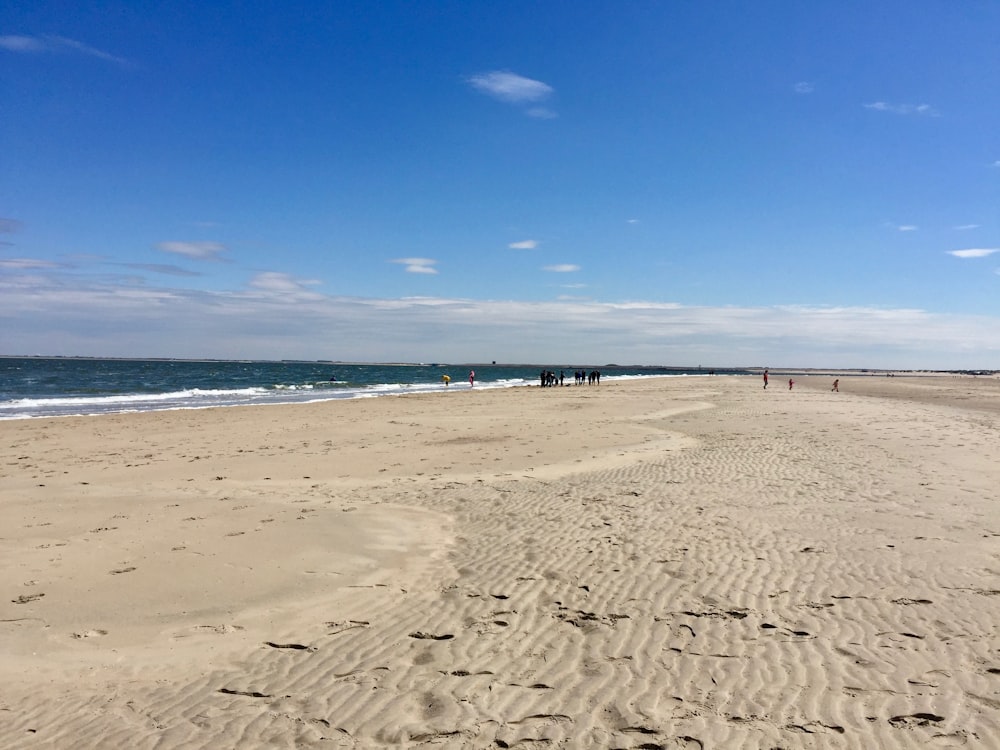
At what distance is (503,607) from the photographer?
5.99 metres

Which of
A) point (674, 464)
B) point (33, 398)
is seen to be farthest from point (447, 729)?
point (33, 398)

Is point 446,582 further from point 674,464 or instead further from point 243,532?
point 674,464

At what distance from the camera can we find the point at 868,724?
13.1 ft

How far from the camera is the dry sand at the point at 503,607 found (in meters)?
4.12

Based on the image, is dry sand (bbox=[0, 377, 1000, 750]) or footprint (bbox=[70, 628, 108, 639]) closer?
dry sand (bbox=[0, 377, 1000, 750])

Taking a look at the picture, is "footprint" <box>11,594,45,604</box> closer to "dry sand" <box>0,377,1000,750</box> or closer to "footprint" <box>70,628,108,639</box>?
"dry sand" <box>0,377,1000,750</box>

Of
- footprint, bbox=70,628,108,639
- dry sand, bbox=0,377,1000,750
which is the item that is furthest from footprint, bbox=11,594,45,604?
footprint, bbox=70,628,108,639

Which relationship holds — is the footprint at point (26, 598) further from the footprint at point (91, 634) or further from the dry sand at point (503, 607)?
the footprint at point (91, 634)

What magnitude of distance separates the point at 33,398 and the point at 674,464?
39.2m

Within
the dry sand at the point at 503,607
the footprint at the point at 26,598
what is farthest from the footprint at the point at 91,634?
the footprint at the point at 26,598

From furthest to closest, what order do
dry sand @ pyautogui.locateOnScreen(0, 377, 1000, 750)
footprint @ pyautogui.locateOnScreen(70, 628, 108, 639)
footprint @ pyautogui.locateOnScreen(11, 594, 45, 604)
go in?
footprint @ pyautogui.locateOnScreen(11, 594, 45, 604)
footprint @ pyautogui.locateOnScreen(70, 628, 108, 639)
dry sand @ pyautogui.locateOnScreen(0, 377, 1000, 750)

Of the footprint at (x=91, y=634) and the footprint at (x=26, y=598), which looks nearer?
the footprint at (x=91, y=634)

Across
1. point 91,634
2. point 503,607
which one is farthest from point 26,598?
point 503,607

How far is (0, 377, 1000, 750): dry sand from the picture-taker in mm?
4121
